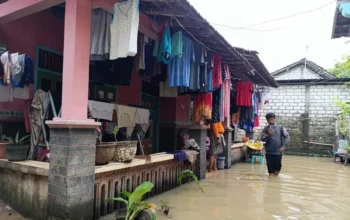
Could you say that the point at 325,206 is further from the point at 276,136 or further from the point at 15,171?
the point at 15,171

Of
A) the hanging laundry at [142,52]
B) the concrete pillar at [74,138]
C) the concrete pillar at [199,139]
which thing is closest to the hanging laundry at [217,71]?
the concrete pillar at [199,139]

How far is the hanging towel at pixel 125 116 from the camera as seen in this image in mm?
5508

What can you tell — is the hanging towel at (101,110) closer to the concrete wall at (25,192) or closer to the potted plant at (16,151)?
the potted plant at (16,151)

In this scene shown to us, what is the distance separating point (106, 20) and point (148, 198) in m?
3.43

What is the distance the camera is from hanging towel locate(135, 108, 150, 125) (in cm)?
612

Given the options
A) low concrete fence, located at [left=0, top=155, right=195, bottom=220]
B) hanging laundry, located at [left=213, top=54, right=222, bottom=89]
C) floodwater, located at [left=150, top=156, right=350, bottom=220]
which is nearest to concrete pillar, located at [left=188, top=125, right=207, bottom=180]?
floodwater, located at [left=150, top=156, right=350, bottom=220]

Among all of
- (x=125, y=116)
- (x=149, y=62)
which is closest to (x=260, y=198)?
(x=125, y=116)

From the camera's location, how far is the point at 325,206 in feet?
18.0

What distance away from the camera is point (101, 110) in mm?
5062

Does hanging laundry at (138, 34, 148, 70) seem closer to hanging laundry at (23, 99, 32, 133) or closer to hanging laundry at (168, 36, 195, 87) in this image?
hanging laundry at (168, 36, 195, 87)

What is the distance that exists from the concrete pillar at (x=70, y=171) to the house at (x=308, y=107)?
13444 mm

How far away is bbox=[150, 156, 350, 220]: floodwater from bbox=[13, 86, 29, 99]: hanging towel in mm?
3102

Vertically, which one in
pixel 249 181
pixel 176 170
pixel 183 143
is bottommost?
pixel 249 181

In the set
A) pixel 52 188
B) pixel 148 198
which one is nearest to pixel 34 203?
pixel 52 188
